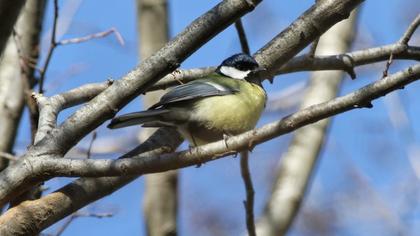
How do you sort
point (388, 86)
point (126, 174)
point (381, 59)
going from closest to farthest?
point (388, 86), point (126, 174), point (381, 59)

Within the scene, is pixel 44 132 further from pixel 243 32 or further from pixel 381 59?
pixel 381 59

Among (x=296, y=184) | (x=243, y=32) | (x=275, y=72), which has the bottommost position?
(x=296, y=184)

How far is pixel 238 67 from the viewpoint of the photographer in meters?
4.08

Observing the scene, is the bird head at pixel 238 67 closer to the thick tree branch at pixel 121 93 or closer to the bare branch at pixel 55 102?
the bare branch at pixel 55 102

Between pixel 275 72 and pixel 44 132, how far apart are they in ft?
4.51

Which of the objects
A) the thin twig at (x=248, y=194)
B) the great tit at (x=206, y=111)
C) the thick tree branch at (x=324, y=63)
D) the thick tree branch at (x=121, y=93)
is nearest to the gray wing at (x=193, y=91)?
the great tit at (x=206, y=111)

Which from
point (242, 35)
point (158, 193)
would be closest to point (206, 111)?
point (242, 35)

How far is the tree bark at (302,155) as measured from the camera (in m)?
4.25

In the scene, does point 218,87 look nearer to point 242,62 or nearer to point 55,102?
point 242,62

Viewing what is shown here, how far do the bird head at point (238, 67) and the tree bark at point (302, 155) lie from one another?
2.56 ft

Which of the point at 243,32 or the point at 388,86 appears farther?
the point at 243,32

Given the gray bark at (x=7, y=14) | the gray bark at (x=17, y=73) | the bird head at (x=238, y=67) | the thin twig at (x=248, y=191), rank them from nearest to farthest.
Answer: the gray bark at (x=7, y=14) < the thin twig at (x=248, y=191) < the bird head at (x=238, y=67) < the gray bark at (x=17, y=73)

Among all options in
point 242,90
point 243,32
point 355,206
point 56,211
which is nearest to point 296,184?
point 242,90

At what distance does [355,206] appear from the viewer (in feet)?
24.7
